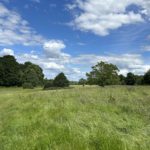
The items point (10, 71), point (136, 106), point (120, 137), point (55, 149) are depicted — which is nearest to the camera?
point (55, 149)

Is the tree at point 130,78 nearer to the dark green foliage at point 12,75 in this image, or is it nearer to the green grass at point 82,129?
the dark green foliage at point 12,75

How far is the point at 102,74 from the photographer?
67.9 meters

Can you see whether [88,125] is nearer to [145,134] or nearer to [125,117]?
[145,134]

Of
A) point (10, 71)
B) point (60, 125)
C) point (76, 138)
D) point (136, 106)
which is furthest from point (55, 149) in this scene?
point (10, 71)

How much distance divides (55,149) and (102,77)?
201 ft

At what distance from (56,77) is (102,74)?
1459 centimetres

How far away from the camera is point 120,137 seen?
7445 mm

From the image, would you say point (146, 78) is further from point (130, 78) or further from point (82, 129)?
point (82, 129)

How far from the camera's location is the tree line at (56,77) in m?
68.0

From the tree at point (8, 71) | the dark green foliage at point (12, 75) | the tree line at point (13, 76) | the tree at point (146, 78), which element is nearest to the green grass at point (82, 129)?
the tree at point (146, 78)

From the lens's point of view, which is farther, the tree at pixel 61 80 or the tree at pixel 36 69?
the tree at pixel 36 69

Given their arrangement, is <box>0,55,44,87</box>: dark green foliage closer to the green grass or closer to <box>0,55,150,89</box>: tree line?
<box>0,55,150,89</box>: tree line

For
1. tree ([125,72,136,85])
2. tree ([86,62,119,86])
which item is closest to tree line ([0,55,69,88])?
tree ([86,62,119,86])

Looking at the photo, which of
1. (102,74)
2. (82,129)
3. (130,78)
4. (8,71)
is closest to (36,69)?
(8,71)
